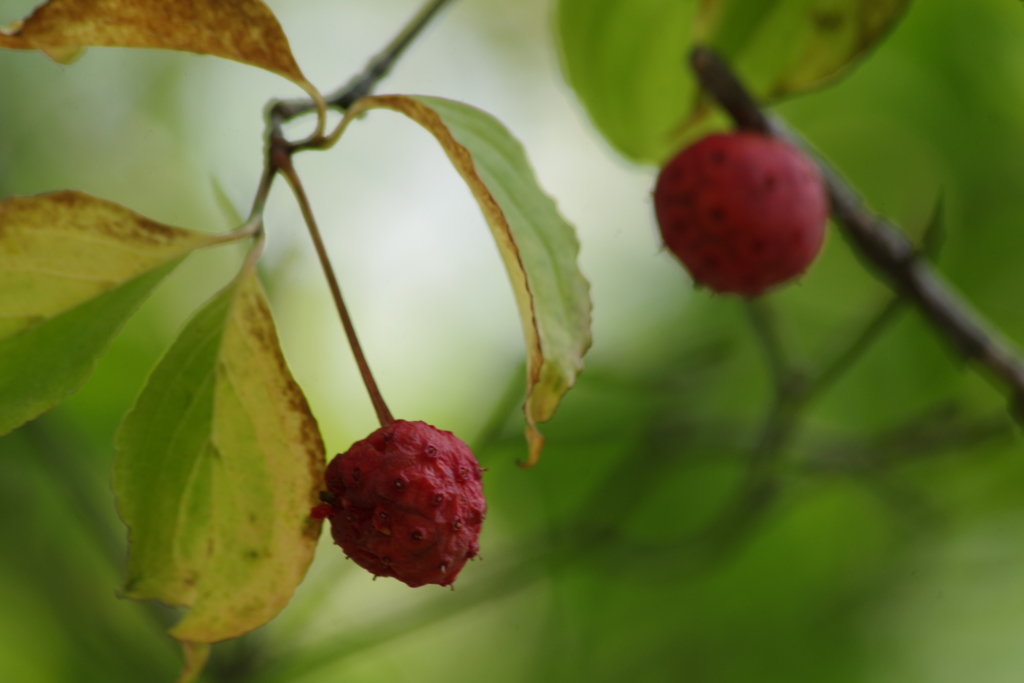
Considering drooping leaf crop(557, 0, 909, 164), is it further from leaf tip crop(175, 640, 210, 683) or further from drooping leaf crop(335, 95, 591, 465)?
leaf tip crop(175, 640, 210, 683)

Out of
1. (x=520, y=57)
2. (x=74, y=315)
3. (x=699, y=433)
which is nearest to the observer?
(x=74, y=315)

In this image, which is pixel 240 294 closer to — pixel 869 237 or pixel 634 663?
pixel 869 237

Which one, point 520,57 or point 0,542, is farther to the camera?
point 520,57

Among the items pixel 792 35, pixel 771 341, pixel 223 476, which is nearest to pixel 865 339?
pixel 771 341

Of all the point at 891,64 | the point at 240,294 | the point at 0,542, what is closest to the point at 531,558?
the point at 240,294

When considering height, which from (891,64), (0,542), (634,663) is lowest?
(634,663)

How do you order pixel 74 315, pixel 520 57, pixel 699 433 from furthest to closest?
pixel 520 57 → pixel 699 433 → pixel 74 315

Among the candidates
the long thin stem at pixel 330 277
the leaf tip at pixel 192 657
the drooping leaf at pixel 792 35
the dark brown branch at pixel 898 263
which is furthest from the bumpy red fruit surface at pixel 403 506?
the drooping leaf at pixel 792 35

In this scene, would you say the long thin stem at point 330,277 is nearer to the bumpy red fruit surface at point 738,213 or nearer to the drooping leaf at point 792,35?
the bumpy red fruit surface at point 738,213
